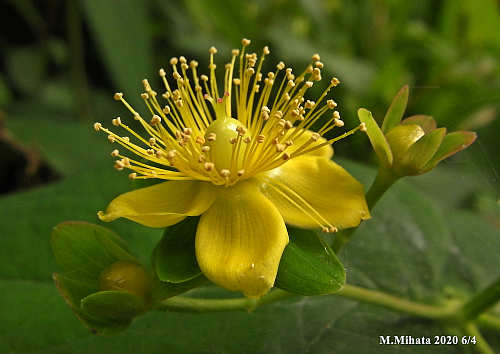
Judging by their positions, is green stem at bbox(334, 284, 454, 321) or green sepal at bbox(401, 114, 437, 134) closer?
green sepal at bbox(401, 114, 437, 134)

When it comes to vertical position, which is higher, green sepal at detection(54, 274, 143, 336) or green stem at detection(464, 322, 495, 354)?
green sepal at detection(54, 274, 143, 336)

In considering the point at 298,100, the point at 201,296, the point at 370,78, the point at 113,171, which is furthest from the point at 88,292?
the point at 370,78

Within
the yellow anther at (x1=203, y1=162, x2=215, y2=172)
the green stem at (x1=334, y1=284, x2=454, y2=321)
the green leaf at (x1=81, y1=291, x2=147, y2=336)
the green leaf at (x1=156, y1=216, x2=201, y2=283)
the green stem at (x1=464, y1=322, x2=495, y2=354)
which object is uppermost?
the yellow anther at (x1=203, y1=162, x2=215, y2=172)

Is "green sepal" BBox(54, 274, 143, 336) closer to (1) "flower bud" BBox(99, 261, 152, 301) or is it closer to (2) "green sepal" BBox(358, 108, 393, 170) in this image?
(1) "flower bud" BBox(99, 261, 152, 301)

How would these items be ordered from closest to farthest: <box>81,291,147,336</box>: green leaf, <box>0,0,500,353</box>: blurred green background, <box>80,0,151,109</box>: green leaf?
<box>81,291,147,336</box>: green leaf → <box>0,0,500,353</box>: blurred green background → <box>80,0,151,109</box>: green leaf

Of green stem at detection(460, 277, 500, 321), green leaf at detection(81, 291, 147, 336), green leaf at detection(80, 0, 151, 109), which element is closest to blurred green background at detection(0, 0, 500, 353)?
green leaf at detection(80, 0, 151, 109)

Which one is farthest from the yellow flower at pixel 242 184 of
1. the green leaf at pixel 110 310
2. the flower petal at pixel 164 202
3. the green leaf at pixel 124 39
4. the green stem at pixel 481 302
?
the green leaf at pixel 124 39

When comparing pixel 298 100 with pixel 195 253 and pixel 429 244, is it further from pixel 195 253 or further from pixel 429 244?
pixel 429 244
